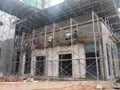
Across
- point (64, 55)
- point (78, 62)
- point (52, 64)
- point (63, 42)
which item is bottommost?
point (52, 64)

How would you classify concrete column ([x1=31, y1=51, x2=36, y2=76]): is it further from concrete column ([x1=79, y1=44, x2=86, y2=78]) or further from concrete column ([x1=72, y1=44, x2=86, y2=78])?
concrete column ([x1=79, y1=44, x2=86, y2=78])

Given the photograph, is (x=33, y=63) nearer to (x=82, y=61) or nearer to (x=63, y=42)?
(x=63, y=42)

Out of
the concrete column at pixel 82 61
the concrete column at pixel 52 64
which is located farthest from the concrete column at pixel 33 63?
the concrete column at pixel 82 61

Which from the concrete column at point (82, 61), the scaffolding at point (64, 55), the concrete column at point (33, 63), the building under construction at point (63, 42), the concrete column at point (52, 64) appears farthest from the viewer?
the concrete column at point (33, 63)

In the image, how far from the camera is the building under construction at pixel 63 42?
37.5ft

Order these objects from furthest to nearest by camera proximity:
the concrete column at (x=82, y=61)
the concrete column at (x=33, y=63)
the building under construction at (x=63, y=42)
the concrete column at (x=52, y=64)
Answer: the concrete column at (x=33, y=63) < the concrete column at (x=52, y=64) < the building under construction at (x=63, y=42) < the concrete column at (x=82, y=61)

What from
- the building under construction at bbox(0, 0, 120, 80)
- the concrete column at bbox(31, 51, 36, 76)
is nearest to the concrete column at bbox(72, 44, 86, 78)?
the building under construction at bbox(0, 0, 120, 80)

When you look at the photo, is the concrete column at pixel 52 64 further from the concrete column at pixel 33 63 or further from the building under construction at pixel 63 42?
the concrete column at pixel 33 63

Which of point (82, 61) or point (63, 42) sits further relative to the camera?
point (63, 42)

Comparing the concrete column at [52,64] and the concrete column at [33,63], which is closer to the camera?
the concrete column at [52,64]

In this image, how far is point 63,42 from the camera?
41.4 feet

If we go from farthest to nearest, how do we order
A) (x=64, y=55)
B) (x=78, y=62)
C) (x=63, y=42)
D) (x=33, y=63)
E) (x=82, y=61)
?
(x=33, y=63), (x=64, y=55), (x=63, y=42), (x=78, y=62), (x=82, y=61)

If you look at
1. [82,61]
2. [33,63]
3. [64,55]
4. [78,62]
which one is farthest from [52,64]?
[82,61]

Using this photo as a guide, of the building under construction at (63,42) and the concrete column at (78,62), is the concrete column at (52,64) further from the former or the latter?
the concrete column at (78,62)
